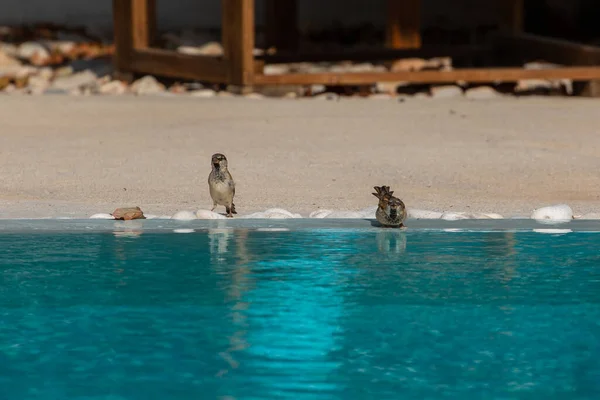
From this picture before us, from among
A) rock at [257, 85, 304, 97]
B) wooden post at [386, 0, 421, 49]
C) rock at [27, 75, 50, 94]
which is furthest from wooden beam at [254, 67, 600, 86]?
rock at [27, 75, 50, 94]

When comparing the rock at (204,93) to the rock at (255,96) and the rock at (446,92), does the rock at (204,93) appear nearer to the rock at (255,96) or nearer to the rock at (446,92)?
the rock at (255,96)

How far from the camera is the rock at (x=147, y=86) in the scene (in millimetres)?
15508

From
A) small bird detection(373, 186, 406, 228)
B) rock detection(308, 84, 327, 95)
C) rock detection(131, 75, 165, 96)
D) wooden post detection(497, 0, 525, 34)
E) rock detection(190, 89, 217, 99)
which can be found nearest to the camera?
small bird detection(373, 186, 406, 228)

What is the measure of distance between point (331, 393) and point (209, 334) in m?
0.93

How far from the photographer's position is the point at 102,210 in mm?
7840

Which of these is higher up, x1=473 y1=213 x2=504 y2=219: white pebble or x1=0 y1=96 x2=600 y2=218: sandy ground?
x1=0 y1=96 x2=600 y2=218: sandy ground

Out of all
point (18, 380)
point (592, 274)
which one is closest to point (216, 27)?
point (592, 274)

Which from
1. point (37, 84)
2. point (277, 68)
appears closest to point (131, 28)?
point (37, 84)

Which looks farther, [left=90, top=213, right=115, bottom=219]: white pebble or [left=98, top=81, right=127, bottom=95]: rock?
[left=98, top=81, right=127, bottom=95]: rock

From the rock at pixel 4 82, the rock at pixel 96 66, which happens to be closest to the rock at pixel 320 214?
the rock at pixel 4 82

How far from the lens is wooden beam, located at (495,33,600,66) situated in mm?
14873

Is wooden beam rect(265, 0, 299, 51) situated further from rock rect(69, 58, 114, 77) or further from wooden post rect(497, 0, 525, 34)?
wooden post rect(497, 0, 525, 34)

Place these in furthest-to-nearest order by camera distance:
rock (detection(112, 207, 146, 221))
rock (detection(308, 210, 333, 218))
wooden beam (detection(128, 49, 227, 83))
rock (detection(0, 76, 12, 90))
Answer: rock (detection(0, 76, 12, 90))
wooden beam (detection(128, 49, 227, 83))
rock (detection(308, 210, 333, 218))
rock (detection(112, 207, 146, 221))

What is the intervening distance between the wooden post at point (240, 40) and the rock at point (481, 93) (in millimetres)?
Answer: 2493
